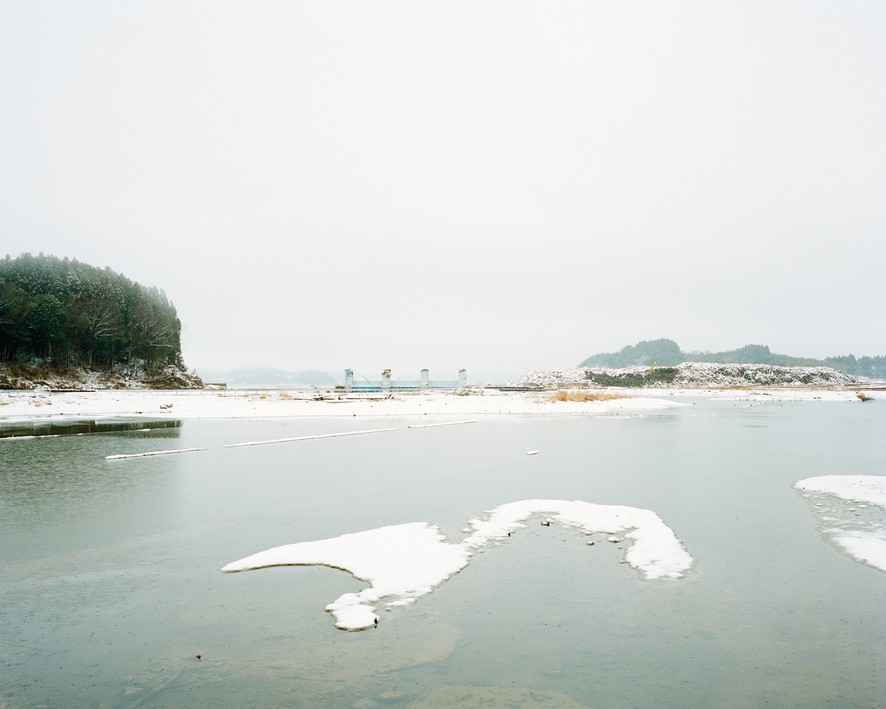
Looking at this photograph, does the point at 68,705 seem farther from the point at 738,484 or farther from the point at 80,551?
the point at 738,484

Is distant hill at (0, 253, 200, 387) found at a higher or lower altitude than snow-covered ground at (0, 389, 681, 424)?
higher

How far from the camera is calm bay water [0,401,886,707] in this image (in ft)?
15.0

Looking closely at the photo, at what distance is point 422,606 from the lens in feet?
20.6

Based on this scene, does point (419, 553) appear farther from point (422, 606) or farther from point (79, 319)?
point (79, 319)

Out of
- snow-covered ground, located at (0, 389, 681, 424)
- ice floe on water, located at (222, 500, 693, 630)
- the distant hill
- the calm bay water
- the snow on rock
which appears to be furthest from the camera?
the snow on rock

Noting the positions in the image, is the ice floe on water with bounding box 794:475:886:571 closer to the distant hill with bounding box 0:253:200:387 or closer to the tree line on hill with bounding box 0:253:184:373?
the distant hill with bounding box 0:253:200:387

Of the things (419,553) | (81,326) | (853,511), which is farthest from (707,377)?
(419,553)

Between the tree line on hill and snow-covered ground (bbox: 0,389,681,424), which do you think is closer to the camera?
snow-covered ground (bbox: 0,389,681,424)

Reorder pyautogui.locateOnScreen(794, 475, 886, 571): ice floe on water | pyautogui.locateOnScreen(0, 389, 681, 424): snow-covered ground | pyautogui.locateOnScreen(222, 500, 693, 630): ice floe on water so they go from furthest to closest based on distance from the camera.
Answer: pyautogui.locateOnScreen(0, 389, 681, 424): snow-covered ground → pyautogui.locateOnScreen(794, 475, 886, 571): ice floe on water → pyautogui.locateOnScreen(222, 500, 693, 630): ice floe on water

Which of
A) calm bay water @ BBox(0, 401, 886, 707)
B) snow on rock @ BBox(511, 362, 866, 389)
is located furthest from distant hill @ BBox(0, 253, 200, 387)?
snow on rock @ BBox(511, 362, 866, 389)

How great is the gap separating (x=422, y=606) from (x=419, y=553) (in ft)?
6.00

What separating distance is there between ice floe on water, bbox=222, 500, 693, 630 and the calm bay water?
0.26 m

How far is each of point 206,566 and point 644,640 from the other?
5.86 meters

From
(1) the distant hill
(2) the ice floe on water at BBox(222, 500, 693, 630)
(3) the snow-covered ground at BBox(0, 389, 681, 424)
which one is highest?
(1) the distant hill
